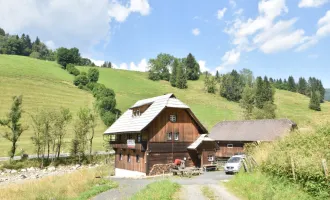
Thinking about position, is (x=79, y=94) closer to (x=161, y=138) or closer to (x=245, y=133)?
(x=245, y=133)

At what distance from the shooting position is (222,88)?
121500 millimetres

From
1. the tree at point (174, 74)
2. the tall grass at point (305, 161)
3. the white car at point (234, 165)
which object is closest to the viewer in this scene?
the tall grass at point (305, 161)

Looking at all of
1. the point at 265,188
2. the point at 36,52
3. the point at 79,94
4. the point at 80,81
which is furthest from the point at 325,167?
the point at 36,52

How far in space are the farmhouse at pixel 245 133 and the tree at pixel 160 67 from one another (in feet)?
286

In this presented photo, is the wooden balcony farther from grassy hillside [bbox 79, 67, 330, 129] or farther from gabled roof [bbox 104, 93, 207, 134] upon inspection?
grassy hillside [bbox 79, 67, 330, 129]

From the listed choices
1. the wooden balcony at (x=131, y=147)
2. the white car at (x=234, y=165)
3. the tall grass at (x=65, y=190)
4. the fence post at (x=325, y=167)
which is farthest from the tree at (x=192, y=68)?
the fence post at (x=325, y=167)

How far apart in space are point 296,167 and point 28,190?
69.4ft

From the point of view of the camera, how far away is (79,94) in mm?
93125

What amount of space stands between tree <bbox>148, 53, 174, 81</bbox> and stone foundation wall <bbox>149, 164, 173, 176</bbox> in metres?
103

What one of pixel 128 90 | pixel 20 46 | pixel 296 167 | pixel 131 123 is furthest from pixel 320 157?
pixel 20 46

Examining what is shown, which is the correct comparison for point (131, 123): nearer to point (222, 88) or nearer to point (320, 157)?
point (320, 157)

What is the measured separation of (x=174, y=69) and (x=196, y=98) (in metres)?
29.5

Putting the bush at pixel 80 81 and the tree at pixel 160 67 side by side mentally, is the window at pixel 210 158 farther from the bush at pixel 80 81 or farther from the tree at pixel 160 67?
the tree at pixel 160 67

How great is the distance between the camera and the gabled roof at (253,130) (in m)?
46.1
